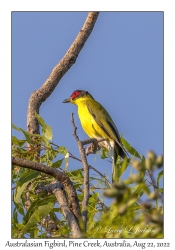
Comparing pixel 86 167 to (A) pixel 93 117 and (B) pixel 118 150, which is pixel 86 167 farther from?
(A) pixel 93 117

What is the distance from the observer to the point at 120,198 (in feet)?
4.80

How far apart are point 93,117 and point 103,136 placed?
43 centimetres

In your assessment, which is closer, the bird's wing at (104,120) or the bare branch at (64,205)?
the bare branch at (64,205)

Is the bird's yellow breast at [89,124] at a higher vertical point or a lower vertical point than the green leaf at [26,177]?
higher

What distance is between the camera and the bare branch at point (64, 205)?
3.15 m

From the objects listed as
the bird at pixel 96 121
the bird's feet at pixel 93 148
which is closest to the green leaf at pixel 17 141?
the bird's feet at pixel 93 148

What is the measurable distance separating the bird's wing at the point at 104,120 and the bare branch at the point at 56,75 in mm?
1717

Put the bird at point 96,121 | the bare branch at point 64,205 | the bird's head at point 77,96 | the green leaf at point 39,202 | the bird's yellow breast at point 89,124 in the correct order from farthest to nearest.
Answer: the bird's head at point 77,96 < the bird's yellow breast at point 89,124 < the bird at point 96,121 < the green leaf at point 39,202 < the bare branch at point 64,205

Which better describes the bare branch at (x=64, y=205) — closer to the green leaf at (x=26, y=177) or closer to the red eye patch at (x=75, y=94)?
the green leaf at (x=26, y=177)

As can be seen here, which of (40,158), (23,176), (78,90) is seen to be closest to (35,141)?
(40,158)

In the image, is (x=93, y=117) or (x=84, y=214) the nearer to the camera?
(x=84, y=214)
